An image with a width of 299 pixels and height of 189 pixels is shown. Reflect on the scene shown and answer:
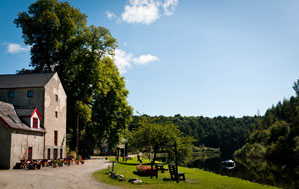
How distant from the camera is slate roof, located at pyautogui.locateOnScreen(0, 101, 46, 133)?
93.2ft

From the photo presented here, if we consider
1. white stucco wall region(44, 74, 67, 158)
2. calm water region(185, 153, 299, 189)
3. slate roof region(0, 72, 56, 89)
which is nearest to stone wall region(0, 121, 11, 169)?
white stucco wall region(44, 74, 67, 158)

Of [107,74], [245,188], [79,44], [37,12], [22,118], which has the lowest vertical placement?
[245,188]

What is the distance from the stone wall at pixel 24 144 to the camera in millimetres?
28553

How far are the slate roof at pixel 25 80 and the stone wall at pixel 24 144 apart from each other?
6891mm

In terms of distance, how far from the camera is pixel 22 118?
32.5 meters

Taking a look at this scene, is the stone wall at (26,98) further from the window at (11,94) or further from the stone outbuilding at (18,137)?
the stone outbuilding at (18,137)

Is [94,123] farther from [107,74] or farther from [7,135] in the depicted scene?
[7,135]

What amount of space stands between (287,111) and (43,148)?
82670 millimetres

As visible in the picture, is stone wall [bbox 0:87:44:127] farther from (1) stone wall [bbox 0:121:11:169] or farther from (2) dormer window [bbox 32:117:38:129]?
(1) stone wall [bbox 0:121:11:169]

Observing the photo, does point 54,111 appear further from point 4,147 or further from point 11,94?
point 4,147

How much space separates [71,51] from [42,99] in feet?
36.9

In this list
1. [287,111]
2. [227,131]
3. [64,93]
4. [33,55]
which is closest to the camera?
[64,93]

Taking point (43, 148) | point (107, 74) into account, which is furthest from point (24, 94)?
point (107, 74)

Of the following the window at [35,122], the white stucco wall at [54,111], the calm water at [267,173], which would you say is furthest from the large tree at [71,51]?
the calm water at [267,173]
